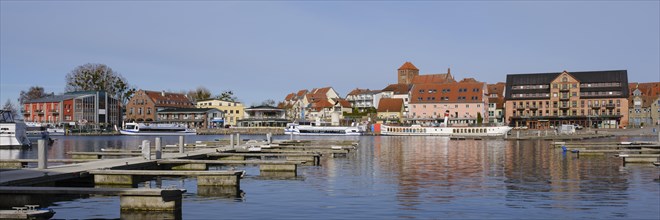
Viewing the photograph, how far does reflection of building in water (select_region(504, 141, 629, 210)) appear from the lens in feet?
73.1

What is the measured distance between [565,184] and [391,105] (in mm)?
140370

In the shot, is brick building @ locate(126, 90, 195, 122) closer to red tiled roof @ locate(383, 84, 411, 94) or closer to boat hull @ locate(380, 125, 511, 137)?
boat hull @ locate(380, 125, 511, 137)

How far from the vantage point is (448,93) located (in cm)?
15112

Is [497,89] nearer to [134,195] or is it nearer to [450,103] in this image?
[450,103]

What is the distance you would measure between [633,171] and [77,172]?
85.4 feet

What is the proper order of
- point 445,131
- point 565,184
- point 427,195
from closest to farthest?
point 427,195 → point 565,184 → point 445,131

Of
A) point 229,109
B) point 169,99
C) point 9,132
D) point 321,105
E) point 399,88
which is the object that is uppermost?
point 399,88

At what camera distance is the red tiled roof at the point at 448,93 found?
5807 inches

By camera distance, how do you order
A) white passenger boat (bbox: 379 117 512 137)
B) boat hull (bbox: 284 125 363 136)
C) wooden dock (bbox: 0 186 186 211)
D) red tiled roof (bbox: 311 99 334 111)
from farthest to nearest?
red tiled roof (bbox: 311 99 334 111)
boat hull (bbox: 284 125 363 136)
white passenger boat (bbox: 379 117 512 137)
wooden dock (bbox: 0 186 186 211)

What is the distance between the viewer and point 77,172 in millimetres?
24562

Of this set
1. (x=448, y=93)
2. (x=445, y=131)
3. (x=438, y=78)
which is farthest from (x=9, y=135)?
(x=438, y=78)

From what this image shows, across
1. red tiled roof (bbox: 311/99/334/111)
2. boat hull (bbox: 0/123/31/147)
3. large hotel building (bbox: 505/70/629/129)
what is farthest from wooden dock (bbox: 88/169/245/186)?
red tiled roof (bbox: 311/99/334/111)

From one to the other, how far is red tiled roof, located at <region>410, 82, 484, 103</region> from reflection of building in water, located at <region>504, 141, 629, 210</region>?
10736 centimetres

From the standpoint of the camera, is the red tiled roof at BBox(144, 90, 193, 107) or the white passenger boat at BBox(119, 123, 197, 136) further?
the red tiled roof at BBox(144, 90, 193, 107)
